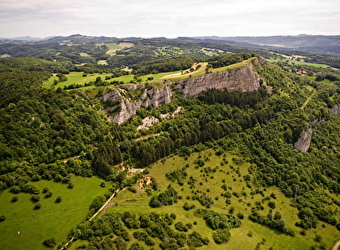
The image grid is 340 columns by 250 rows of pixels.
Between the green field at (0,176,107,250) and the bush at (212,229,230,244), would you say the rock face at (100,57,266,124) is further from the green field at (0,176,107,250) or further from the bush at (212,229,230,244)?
the bush at (212,229,230,244)

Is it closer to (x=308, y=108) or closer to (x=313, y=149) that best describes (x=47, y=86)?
(x=313, y=149)

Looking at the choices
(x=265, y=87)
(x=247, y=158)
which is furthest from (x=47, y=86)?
(x=265, y=87)

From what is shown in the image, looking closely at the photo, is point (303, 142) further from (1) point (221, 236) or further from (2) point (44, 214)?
(2) point (44, 214)

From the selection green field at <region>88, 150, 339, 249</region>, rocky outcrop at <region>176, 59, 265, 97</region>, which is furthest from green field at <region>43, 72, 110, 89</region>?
green field at <region>88, 150, 339, 249</region>

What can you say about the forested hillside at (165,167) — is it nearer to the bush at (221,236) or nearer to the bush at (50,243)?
→ the bush at (221,236)

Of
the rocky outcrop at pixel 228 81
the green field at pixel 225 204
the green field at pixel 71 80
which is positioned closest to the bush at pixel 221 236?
the green field at pixel 225 204

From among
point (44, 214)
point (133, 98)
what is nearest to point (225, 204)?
point (44, 214)
